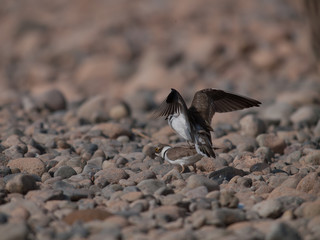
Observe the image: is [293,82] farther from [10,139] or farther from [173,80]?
[10,139]

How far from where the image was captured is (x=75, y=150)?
5.80 metres

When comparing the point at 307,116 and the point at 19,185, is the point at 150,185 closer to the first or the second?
the point at 19,185

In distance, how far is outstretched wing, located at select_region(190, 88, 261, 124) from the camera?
5.12 meters

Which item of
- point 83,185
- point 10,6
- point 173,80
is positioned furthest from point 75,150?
point 10,6

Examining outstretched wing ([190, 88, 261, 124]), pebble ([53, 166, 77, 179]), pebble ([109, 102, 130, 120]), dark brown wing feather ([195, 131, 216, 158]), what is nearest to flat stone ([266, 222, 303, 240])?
dark brown wing feather ([195, 131, 216, 158])

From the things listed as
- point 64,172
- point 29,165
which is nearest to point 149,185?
point 64,172

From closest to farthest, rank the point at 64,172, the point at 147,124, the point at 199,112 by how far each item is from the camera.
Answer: the point at 64,172
the point at 199,112
the point at 147,124

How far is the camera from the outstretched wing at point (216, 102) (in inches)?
202

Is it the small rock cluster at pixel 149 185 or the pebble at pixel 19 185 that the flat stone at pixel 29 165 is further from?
the pebble at pixel 19 185

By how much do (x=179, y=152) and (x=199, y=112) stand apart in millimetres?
453

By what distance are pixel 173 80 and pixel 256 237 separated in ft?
32.3

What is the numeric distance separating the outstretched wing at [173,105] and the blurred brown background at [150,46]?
24.5 feet

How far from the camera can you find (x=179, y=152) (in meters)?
4.90

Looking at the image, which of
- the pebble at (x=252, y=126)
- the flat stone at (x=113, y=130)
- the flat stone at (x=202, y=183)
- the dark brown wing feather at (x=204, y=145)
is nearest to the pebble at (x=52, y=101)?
the flat stone at (x=113, y=130)
